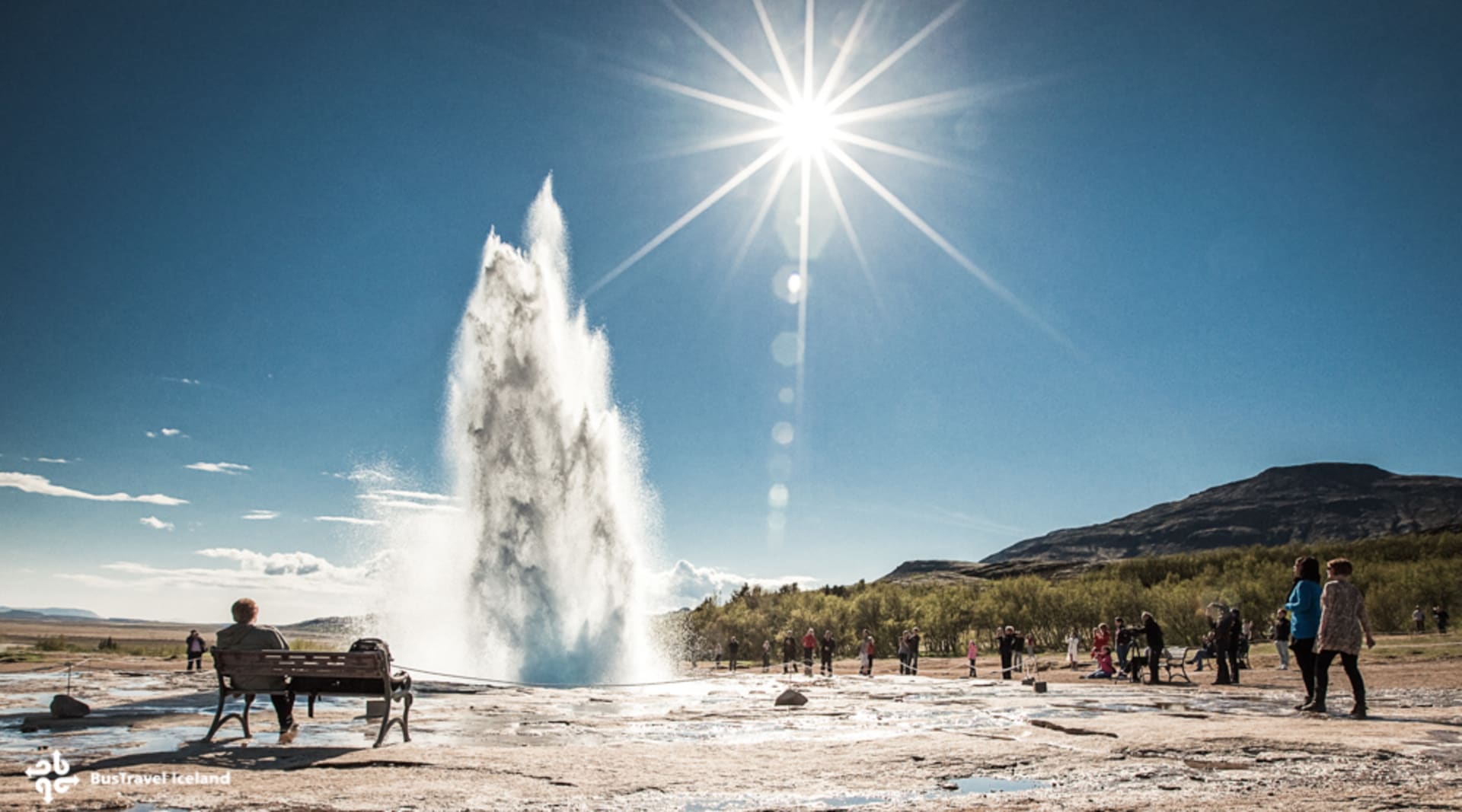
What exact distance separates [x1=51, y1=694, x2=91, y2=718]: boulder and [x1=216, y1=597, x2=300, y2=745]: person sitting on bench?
3879mm

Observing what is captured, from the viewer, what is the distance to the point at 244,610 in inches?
381

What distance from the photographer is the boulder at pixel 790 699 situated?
53.2ft

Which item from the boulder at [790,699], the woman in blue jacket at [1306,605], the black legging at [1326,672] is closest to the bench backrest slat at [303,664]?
the boulder at [790,699]

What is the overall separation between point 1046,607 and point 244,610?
203ft

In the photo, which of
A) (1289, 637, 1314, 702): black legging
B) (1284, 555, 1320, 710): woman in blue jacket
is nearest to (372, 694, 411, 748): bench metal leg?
(1284, 555, 1320, 710): woman in blue jacket

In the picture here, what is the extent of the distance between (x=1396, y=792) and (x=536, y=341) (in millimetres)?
32028

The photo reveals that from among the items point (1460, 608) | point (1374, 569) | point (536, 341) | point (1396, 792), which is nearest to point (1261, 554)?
point (1374, 569)

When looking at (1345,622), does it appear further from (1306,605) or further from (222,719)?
(222,719)

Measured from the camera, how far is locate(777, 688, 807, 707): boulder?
16203mm

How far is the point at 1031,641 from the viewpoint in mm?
29453

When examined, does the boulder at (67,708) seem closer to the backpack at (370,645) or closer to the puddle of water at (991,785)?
the backpack at (370,645)

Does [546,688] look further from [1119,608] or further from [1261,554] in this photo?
[1261,554]

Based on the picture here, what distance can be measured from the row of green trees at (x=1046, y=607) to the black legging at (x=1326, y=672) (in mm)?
39789

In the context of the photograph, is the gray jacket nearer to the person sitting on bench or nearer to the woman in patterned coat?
the person sitting on bench
